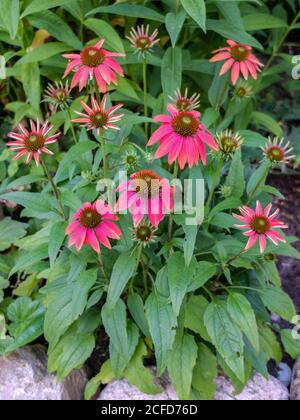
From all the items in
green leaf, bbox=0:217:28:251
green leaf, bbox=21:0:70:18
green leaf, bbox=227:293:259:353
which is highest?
green leaf, bbox=21:0:70:18

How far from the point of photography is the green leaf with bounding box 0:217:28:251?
2408 mm

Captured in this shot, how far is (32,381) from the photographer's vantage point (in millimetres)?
2059

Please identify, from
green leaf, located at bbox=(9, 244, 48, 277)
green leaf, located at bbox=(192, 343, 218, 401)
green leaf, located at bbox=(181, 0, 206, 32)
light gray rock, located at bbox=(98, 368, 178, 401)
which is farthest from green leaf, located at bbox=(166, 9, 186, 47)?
light gray rock, located at bbox=(98, 368, 178, 401)

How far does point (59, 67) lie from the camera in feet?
8.39

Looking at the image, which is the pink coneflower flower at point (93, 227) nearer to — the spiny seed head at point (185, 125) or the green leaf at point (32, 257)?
the spiny seed head at point (185, 125)

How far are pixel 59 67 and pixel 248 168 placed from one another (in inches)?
38.6

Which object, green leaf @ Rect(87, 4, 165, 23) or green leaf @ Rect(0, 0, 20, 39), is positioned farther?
green leaf @ Rect(87, 4, 165, 23)

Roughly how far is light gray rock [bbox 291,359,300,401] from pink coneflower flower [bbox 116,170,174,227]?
41.6 inches

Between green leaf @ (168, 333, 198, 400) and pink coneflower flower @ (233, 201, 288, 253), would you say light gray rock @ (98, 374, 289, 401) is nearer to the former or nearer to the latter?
green leaf @ (168, 333, 198, 400)

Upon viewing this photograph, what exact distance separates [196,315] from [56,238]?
57 cm

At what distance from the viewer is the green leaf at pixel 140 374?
1985mm
